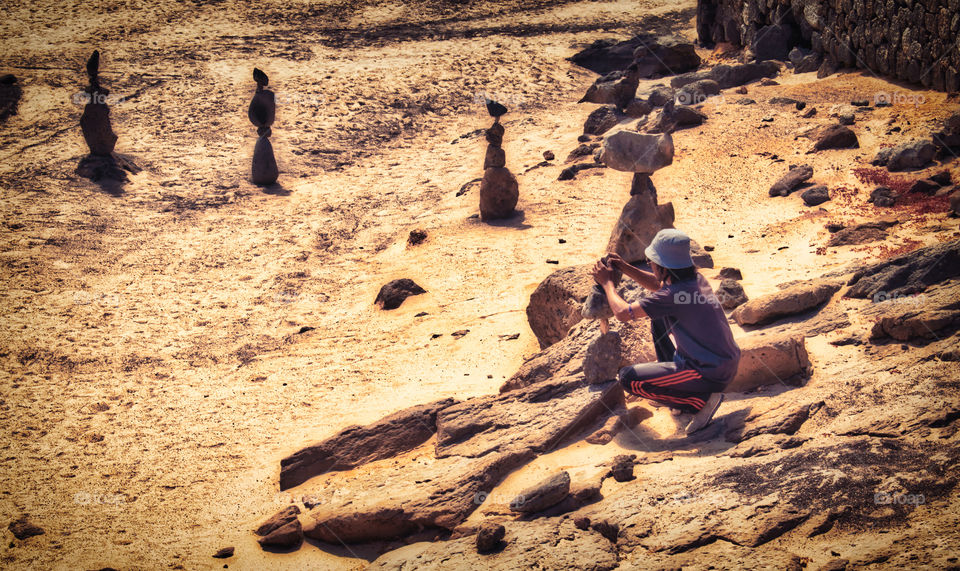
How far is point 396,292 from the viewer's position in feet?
29.5

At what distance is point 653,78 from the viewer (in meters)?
17.6

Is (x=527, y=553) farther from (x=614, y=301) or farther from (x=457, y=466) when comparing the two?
(x=614, y=301)

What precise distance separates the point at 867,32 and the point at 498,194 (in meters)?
7.40

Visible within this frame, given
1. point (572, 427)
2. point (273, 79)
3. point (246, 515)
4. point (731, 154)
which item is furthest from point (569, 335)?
point (273, 79)

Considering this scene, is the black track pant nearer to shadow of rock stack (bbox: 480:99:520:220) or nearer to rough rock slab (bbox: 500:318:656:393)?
rough rock slab (bbox: 500:318:656:393)

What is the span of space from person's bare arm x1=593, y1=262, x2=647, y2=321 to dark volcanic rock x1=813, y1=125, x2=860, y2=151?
701cm

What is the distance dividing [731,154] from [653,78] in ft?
22.5

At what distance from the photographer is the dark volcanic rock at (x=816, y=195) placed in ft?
30.0

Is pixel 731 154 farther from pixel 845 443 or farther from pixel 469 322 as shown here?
pixel 845 443

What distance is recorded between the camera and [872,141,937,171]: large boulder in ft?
29.6

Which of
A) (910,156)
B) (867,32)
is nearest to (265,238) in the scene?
(910,156)

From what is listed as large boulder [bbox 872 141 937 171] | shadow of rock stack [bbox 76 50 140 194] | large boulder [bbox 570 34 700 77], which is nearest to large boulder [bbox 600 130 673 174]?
large boulder [bbox 872 141 937 171]

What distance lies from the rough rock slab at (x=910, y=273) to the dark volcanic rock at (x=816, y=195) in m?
3.38

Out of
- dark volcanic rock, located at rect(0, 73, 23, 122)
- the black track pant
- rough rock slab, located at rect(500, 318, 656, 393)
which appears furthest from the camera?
dark volcanic rock, located at rect(0, 73, 23, 122)
